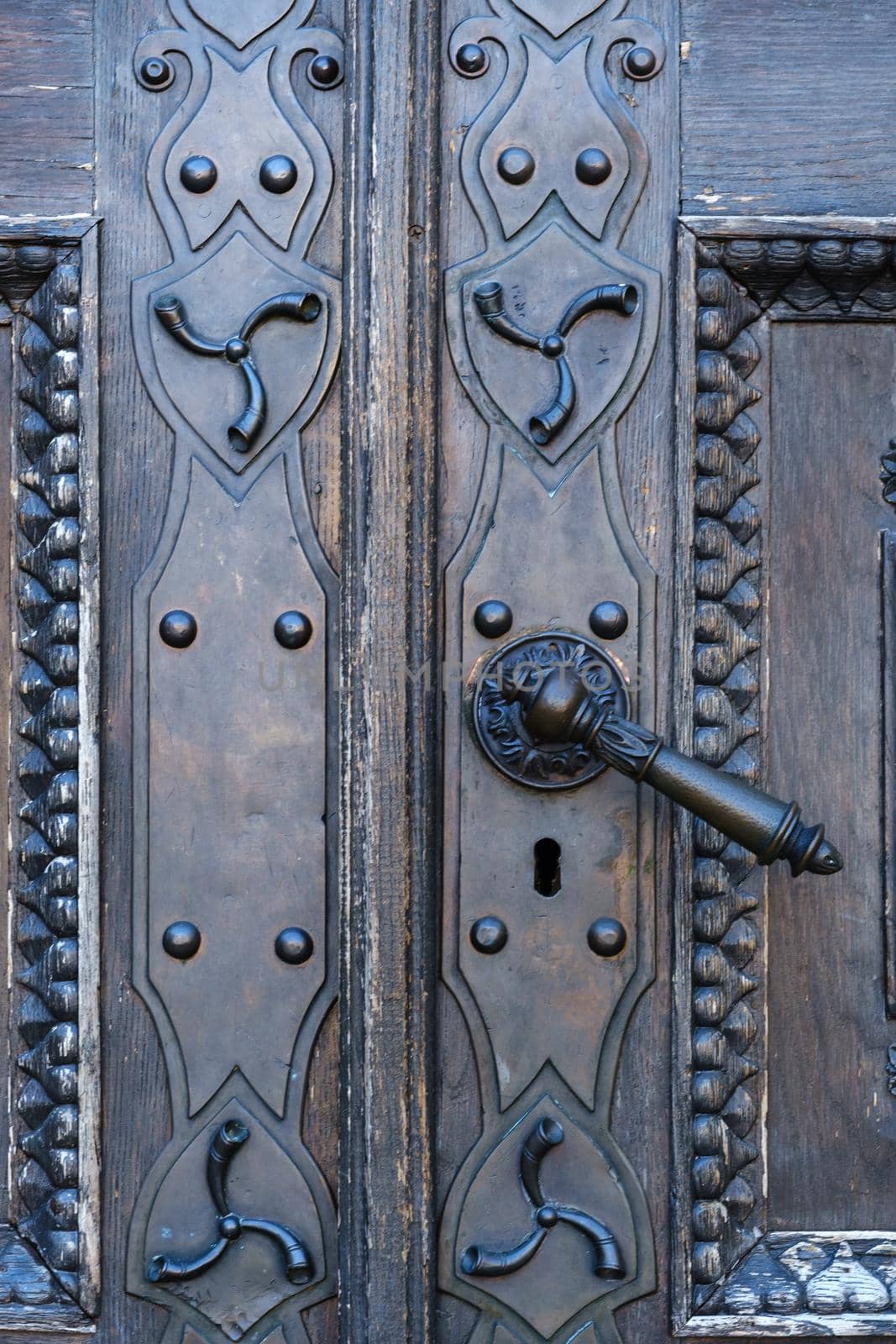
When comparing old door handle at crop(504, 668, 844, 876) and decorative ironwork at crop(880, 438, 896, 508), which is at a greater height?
decorative ironwork at crop(880, 438, 896, 508)

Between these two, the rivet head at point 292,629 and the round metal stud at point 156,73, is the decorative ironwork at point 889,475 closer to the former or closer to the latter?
the rivet head at point 292,629

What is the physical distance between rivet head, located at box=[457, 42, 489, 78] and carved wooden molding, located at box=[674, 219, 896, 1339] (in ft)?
0.61

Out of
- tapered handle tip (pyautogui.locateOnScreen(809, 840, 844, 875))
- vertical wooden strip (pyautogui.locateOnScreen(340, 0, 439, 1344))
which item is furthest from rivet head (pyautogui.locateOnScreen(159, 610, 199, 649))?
tapered handle tip (pyautogui.locateOnScreen(809, 840, 844, 875))

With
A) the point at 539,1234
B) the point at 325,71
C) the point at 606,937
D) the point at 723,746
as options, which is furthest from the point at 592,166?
the point at 539,1234

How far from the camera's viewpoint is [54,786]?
0.89 m

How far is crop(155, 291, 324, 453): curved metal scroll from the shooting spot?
89cm

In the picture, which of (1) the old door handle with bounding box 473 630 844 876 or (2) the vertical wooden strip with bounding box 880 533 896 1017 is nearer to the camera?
(1) the old door handle with bounding box 473 630 844 876

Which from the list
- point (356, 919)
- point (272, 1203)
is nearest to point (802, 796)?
point (356, 919)

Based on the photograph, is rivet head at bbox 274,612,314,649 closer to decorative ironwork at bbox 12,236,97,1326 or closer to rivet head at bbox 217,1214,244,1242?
decorative ironwork at bbox 12,236,97,1326

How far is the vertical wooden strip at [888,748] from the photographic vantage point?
91 cm

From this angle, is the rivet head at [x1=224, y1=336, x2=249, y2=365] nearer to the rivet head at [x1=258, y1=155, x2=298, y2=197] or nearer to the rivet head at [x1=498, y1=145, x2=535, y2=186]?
the rivet head at [x1=258, y1=155, x2=298, y2=197]

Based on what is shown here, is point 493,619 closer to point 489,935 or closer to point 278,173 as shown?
point 489,935

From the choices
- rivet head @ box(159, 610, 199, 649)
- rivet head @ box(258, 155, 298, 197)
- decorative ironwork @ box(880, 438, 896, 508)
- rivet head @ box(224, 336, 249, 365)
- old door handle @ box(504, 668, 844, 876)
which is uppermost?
rivet head @ box(258, 155, 298, 197)

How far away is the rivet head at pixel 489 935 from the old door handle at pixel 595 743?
10 centimetres
